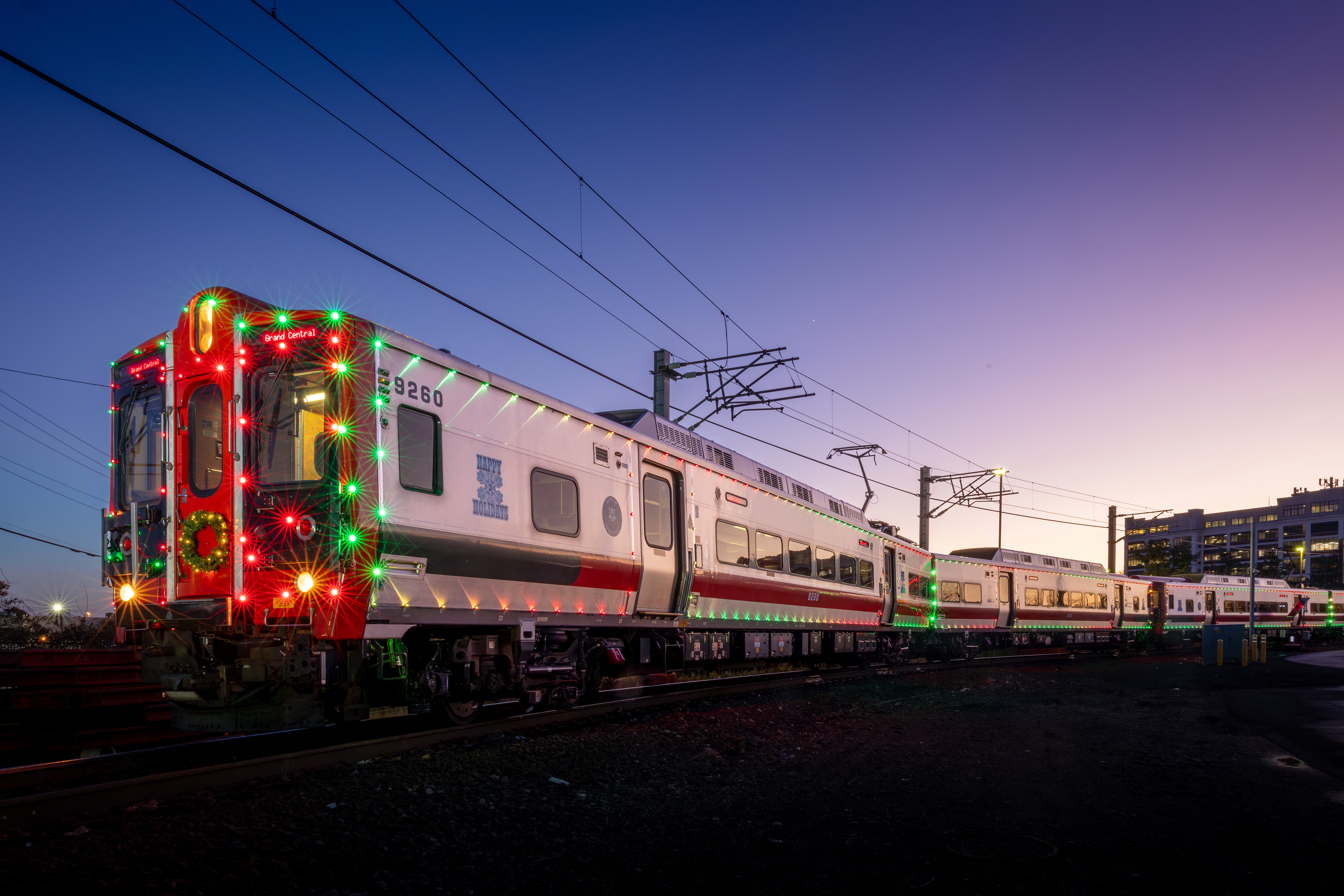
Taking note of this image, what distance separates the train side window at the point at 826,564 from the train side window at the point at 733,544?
3528mm

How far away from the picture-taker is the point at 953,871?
16.7ft

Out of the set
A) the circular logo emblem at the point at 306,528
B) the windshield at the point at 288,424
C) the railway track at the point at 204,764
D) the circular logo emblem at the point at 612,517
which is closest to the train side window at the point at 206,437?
the windshield at the point at 288,424

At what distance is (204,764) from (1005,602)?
2806 centimetres

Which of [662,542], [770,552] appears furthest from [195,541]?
[770,552]

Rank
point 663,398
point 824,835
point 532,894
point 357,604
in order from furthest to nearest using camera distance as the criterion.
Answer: point 663,398, point 357,604, point 824,835, point 532,894

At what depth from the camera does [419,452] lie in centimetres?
792

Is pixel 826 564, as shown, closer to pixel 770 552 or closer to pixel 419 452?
pixel 770 552

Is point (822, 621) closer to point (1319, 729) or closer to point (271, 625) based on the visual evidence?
point (1319, 729)

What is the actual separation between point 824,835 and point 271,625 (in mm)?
4733

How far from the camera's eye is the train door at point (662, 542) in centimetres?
1180

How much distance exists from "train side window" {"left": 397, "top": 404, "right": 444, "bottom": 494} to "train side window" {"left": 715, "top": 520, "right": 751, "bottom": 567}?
21.2ft

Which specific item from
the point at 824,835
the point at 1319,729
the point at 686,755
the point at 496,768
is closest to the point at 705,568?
the point at 686,755

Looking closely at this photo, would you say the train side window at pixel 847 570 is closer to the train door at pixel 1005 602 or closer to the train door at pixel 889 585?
the train door at pixel 889 585

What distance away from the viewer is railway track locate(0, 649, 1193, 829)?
18.0 ft
